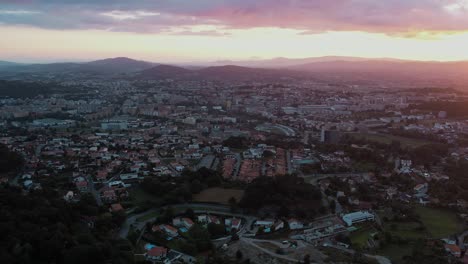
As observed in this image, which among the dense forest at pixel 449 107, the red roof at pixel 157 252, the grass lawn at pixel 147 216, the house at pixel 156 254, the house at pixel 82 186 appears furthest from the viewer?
the dense forest at pixel 449 107

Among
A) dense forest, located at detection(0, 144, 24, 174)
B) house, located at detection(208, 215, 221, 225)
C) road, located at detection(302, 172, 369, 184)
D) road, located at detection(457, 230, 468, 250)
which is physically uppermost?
dense forest, located at detection(0, 144, 24, 174)

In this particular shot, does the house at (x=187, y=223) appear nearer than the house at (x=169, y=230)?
No

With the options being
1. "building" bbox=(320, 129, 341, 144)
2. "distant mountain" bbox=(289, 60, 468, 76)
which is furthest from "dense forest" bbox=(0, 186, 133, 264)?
"distant mountain" bbox=(289, 60, 468, 76)

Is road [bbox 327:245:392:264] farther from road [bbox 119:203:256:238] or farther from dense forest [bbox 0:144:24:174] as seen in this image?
dense forest [bbox 0:144:24:174]

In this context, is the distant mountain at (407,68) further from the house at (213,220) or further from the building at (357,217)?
the house at (213,220)

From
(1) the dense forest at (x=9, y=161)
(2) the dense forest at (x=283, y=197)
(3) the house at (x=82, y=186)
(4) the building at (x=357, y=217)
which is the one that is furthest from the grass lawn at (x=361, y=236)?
(1) the dense forest at (x=9, y=161)

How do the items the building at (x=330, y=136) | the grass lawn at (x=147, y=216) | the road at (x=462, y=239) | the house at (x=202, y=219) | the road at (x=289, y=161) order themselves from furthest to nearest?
the building at (x=330, y=136) < the road at (x=289, y=161) < the grass lawn at (x=147, y=216) < the house at (x=202, y=219) < the road at (x=462, y=239)
